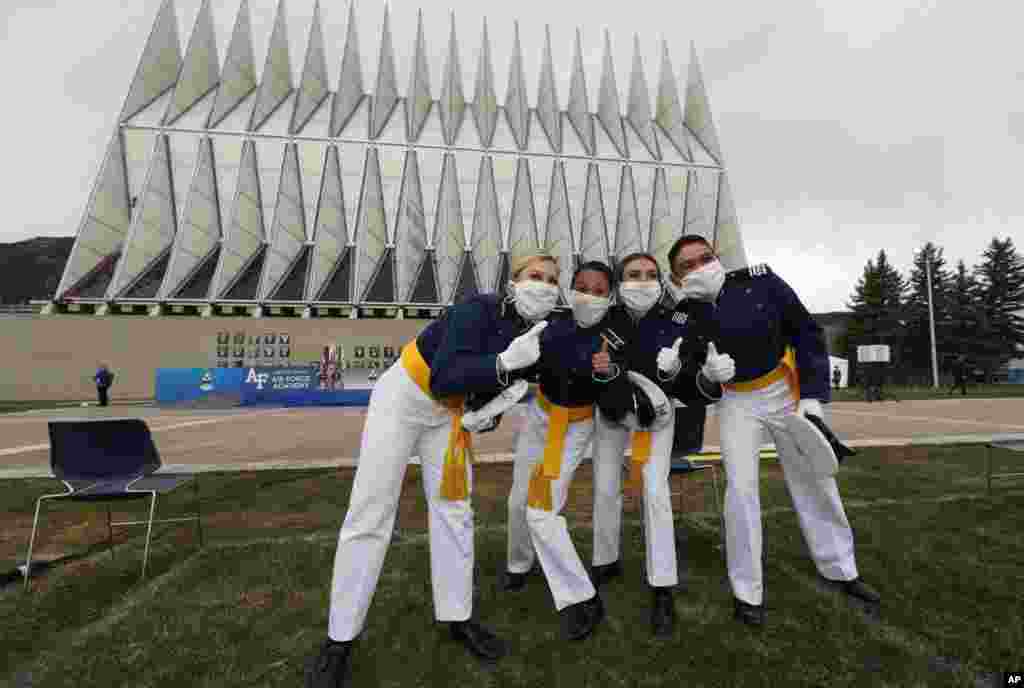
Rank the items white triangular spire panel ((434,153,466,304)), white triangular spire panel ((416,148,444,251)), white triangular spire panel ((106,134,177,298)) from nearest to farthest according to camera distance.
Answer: white triangular spire panel ((106,134,177,298))
white triangular spire panel ((434,153,466,304))
white triangular spire panel ((416,148,444,251))

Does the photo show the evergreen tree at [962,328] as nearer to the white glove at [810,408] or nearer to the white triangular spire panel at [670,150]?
the white triangular spire panel at [670,150]

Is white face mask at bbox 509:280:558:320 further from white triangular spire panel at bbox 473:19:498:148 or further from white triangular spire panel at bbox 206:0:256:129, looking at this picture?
white triangular spire panel at bbox 206:0:256:129

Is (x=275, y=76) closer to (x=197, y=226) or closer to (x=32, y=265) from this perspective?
(x=197, y=226)

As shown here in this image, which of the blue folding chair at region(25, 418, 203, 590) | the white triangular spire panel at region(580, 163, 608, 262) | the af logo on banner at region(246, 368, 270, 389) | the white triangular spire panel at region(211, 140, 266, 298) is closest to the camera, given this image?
the blue folding chair at region(25, 418, 203, 590)

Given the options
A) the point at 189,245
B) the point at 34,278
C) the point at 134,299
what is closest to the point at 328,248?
the point at 189,245

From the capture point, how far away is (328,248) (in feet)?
108

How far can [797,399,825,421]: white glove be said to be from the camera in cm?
278

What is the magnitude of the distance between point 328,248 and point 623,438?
33827mm

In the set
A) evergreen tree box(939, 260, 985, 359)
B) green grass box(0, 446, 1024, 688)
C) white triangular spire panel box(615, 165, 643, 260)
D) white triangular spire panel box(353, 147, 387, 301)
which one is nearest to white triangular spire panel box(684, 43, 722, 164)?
white triangular spire panel box(615, 165, 643, 260)

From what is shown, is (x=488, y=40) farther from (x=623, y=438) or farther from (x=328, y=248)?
(x=623, y=438)

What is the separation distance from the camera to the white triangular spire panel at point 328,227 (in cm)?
3178

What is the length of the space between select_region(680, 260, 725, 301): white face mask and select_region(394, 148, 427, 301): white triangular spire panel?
30.4 meters

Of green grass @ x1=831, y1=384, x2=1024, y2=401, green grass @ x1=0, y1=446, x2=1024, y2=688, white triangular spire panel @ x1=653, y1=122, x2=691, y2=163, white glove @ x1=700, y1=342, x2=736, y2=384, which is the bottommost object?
green grass @ x1=831, y1=384, x2=1024, y2=401

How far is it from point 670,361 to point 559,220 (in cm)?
3630
